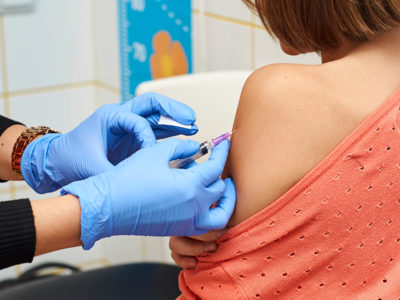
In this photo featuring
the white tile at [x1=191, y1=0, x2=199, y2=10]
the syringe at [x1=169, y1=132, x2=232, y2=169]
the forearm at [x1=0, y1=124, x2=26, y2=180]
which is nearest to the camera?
the syringe at [x1=169, y1=132, x2=232, y2=169]

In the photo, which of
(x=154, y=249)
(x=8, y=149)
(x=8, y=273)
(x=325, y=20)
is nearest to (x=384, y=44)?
(x=325, y=20)

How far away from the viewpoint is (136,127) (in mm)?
1068

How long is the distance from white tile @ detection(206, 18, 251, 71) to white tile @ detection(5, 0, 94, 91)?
26.9 inches

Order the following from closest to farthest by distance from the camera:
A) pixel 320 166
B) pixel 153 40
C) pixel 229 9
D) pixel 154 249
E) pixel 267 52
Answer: pixel 320 166, pixel 267 52, pixel 229 9, pixel 153 40, pixel 154 249

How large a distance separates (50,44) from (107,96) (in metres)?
0.27

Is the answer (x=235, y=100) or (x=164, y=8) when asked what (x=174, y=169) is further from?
(x=164, y=8)

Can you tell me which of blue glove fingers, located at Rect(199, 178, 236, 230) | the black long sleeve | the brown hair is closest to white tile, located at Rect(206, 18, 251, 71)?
the brown hair

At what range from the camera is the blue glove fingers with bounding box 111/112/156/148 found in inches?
41.5

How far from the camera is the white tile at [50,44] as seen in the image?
7.48 feet

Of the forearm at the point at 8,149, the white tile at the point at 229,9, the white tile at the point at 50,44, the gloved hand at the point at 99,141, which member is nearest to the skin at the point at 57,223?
the gloved hand at the point at 99,141

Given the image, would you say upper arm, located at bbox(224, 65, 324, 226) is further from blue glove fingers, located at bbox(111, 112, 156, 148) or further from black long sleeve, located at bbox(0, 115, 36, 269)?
black long sleeve, located at bbox(0, 115, 36, 269)

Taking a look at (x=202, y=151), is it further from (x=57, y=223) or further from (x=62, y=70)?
(x=62, y=70)

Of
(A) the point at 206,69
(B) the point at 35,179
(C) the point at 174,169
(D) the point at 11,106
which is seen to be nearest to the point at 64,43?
(D) the point at 11,106

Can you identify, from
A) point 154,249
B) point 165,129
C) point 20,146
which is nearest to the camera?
point 165,129
